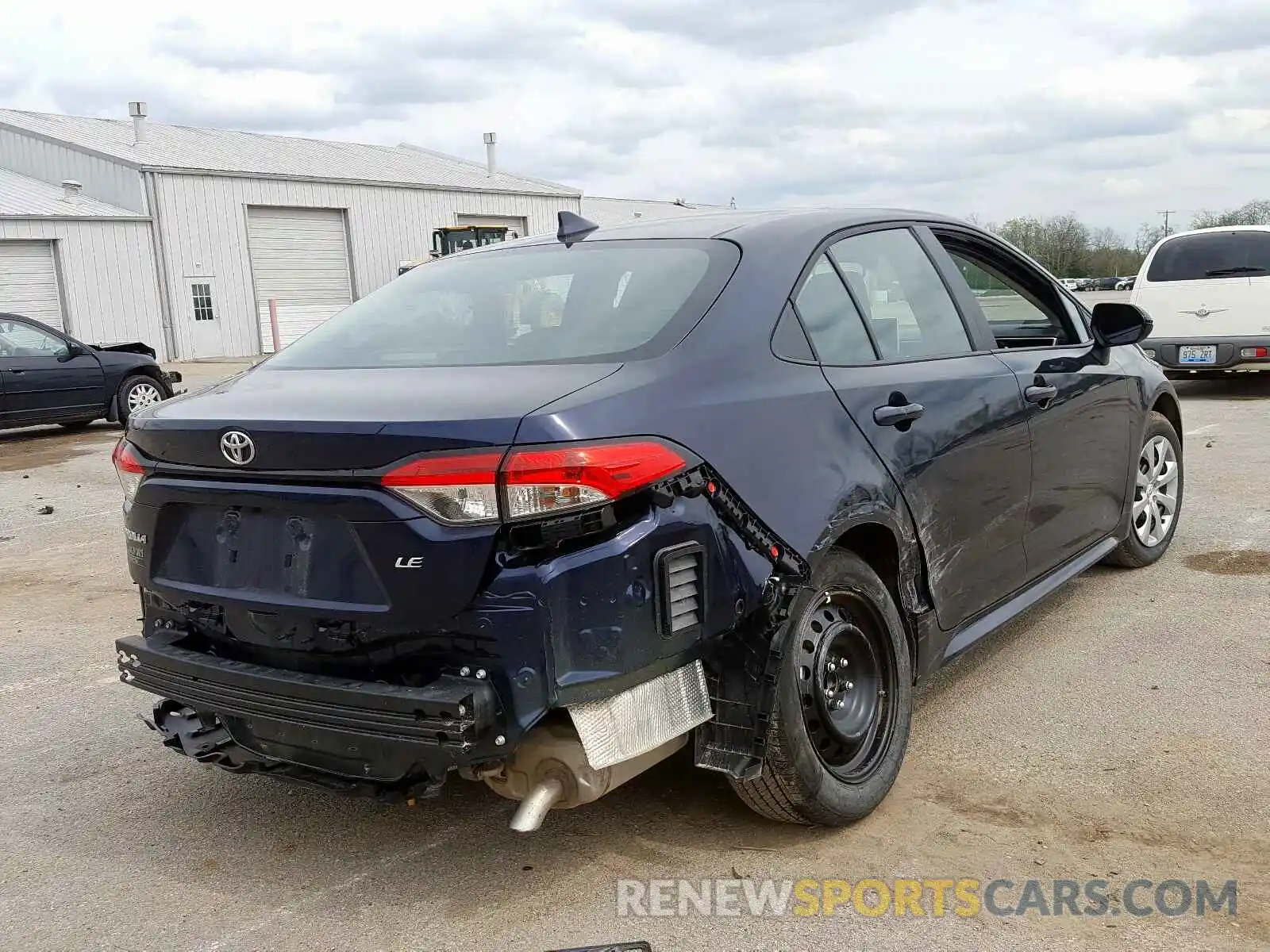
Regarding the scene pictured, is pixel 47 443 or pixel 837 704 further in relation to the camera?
pixel 47 443

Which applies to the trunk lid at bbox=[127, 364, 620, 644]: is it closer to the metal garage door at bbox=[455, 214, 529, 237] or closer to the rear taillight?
the rear taillight

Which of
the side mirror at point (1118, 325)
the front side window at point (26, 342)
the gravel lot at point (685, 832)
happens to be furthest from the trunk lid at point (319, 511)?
the front side window at point (26, 342)

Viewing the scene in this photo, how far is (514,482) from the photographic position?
240cm

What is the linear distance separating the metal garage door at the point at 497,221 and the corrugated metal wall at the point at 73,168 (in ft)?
32.2

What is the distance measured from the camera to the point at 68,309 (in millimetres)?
25688

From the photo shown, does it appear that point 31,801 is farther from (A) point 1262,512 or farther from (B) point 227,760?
(A) point 1262,512

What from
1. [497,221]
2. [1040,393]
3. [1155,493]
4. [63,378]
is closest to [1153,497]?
[1155,493]

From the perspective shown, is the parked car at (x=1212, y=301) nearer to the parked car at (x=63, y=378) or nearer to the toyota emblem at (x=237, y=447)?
the toyota emblem at (x=237, y=447)

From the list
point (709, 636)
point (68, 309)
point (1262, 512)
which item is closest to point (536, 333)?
point (709, 636)

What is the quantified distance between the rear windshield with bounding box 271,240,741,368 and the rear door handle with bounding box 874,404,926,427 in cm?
58

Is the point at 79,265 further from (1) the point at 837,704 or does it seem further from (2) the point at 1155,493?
(1) the point at 837,704

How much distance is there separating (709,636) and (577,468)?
52cm

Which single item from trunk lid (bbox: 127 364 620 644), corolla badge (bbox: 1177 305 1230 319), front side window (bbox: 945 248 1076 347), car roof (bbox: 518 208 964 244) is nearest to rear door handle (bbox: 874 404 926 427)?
car roof (bbox: 518 208 964 244)

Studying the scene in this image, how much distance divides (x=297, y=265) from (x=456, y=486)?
97.7 ft
